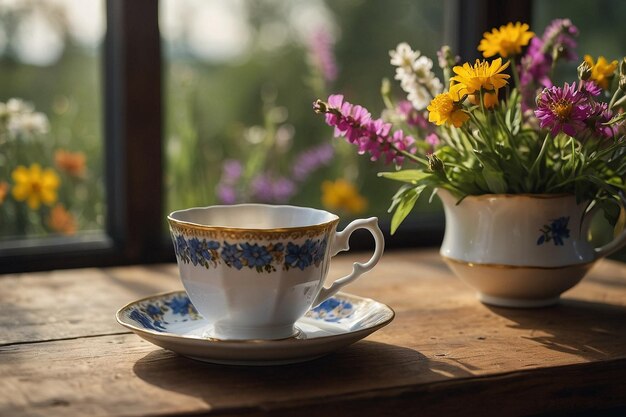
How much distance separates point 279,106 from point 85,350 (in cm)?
129

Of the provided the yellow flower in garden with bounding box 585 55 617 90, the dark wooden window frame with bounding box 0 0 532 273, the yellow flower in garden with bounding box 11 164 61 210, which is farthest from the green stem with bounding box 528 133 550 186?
the yellow flower in garden with bounding box 11 164 61 210

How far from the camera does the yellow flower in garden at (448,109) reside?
98cm

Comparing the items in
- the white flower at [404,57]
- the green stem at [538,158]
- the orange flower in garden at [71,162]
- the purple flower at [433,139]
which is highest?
the white flower at [404,57]

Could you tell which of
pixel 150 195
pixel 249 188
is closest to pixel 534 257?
pixel 150 195

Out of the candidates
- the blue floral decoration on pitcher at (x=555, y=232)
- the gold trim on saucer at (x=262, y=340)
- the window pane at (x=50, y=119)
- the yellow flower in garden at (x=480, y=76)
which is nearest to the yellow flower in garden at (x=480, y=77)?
the yellow flower in garden at (x=480, y=76)

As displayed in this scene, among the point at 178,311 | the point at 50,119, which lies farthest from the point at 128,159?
the point at 178,311

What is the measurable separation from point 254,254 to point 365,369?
159 mm

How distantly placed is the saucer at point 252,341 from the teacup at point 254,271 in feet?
0.11

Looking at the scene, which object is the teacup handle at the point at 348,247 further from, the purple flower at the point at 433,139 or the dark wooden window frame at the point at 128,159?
the dark wooden window frame at the point at 128,159

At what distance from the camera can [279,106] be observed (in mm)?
2150

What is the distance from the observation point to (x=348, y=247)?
36.8 inches

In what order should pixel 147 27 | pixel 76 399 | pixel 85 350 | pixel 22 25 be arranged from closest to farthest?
1. pixel 76 399
2. pixel 85 350
3. pixel 147 27
4. pixel 22 25

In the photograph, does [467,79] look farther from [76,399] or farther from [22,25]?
[22,25]

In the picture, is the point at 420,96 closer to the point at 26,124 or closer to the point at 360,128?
the point at 360,128
